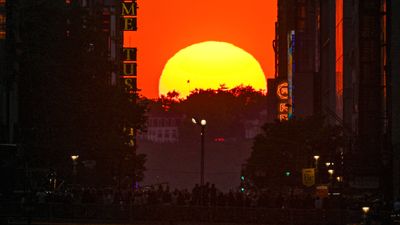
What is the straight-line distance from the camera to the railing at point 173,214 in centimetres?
6662

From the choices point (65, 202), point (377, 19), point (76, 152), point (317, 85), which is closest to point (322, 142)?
point (377, 19)

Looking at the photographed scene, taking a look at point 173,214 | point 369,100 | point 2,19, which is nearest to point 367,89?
point 369,100

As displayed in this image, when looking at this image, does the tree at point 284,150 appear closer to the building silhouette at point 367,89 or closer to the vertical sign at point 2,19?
the building silhouette at point 367,89

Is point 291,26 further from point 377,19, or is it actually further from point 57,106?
point 57,106

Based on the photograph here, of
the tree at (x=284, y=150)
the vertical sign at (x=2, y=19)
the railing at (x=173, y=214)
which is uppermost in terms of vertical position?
the vertical sign at (x=2, y=19)

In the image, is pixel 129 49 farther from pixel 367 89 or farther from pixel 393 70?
pixel 393 70

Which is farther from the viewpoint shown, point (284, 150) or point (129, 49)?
point (129, 49)

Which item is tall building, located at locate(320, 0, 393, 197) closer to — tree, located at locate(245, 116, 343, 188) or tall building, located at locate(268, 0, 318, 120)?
tree, located at locate(245, 116, 343, 188)

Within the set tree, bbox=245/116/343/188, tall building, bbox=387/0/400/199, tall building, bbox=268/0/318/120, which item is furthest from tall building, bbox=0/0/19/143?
tall building, bbox=268/0/318/120

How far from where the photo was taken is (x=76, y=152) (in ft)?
283

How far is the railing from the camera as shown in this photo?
219 feet

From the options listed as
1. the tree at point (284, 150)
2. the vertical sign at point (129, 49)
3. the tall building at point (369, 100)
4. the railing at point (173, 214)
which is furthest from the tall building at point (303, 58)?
the railing at point (173, 214)

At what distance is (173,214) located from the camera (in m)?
68.7

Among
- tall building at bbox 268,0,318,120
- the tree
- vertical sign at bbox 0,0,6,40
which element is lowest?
the tree
